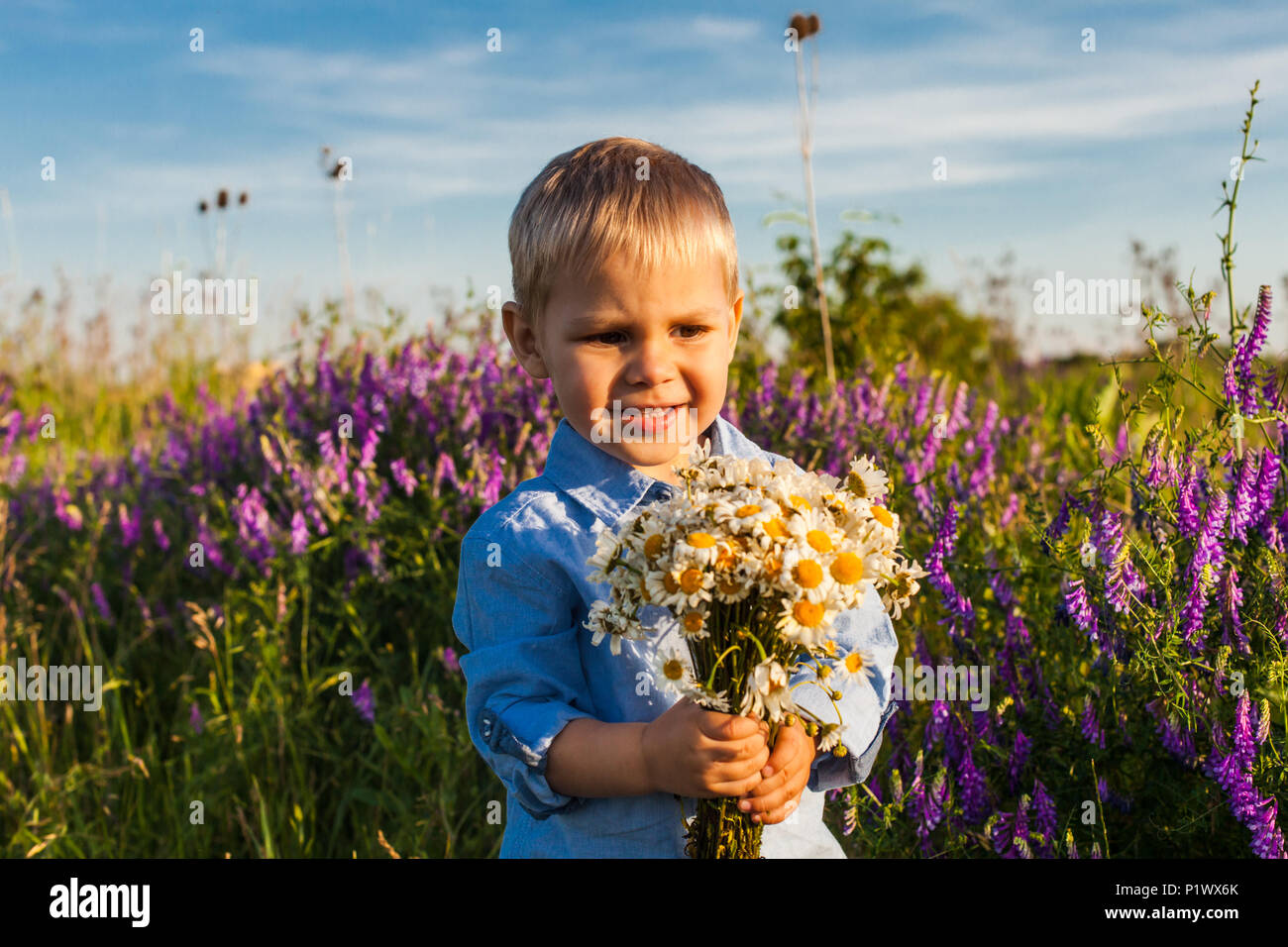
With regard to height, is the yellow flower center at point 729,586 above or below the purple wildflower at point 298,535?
above

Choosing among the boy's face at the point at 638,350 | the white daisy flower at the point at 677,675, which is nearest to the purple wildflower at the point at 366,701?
the boy's face at the point at 638,350

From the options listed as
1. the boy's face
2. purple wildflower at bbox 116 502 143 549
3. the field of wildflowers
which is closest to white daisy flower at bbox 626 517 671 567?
the boy's face

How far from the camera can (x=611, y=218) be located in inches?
66.4

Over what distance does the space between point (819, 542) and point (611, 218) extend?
0.63 m

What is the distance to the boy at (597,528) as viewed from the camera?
163cm

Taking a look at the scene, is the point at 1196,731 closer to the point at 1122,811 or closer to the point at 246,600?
the point at 1122,811

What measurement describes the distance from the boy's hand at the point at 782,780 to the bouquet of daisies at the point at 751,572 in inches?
0.8

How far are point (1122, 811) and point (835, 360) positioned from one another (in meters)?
3.34

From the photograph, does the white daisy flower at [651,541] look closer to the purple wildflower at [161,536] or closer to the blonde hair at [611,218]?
the blonde hair at [611,218]

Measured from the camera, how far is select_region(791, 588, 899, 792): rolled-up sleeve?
1.67m

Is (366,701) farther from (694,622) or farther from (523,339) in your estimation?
(694,622)

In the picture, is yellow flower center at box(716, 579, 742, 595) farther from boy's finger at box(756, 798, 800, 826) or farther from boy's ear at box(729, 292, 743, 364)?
boy's ear at box(729, 292, 743, 364)

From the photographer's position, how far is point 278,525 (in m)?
3.92

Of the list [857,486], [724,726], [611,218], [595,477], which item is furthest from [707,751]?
[611,218]
